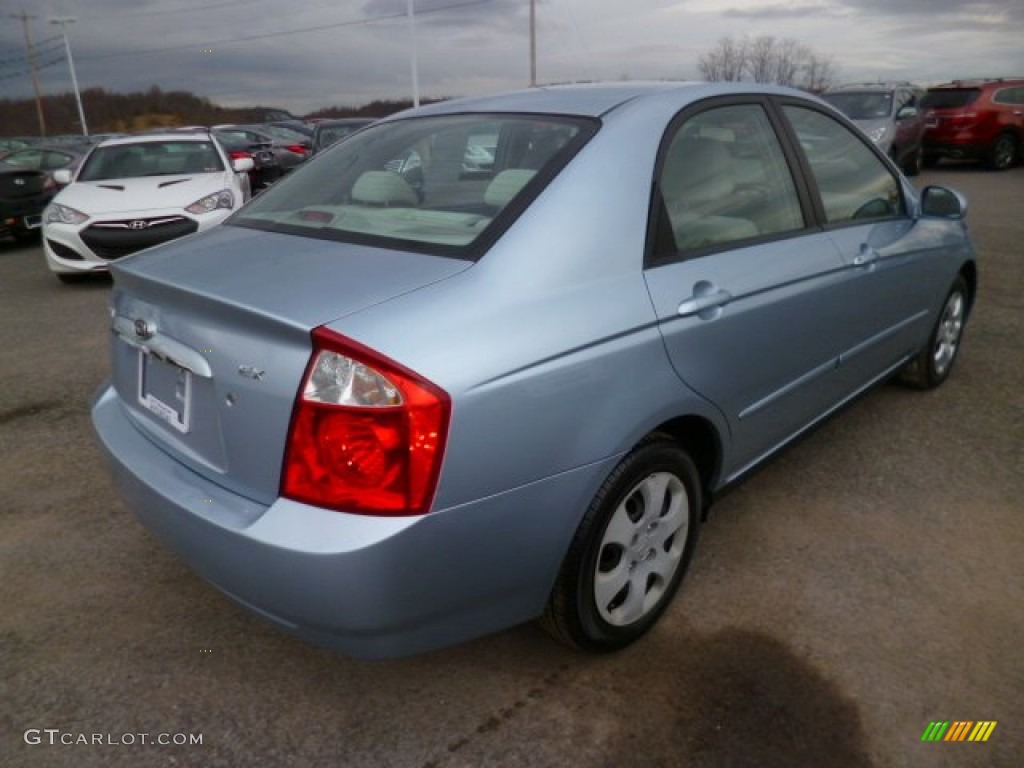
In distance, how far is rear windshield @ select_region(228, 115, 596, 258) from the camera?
2.09m

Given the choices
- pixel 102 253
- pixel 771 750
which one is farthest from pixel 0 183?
pixel 771 750

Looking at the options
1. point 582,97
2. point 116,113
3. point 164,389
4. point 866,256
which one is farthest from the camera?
point 116,113

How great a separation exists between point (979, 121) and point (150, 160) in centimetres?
1567

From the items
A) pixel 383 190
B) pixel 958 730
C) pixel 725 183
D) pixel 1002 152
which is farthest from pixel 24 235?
pixel 1002 152

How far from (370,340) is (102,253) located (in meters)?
6.91

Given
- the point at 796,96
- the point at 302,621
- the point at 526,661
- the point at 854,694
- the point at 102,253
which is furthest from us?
the point at 102,253

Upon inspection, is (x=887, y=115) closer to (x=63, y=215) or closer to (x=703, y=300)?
(x=63, y=215)

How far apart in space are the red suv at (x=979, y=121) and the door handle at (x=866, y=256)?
15.6 metres

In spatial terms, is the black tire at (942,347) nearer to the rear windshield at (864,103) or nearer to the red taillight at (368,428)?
the red taillight at (368,428)

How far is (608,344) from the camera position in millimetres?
1938

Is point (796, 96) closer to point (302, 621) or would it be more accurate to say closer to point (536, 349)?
point (536, 349)

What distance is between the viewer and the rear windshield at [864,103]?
1369 centimetres

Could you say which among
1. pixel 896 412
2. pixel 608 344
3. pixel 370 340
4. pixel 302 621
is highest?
pixel 370 340

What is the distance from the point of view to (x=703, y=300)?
7.33 feet
